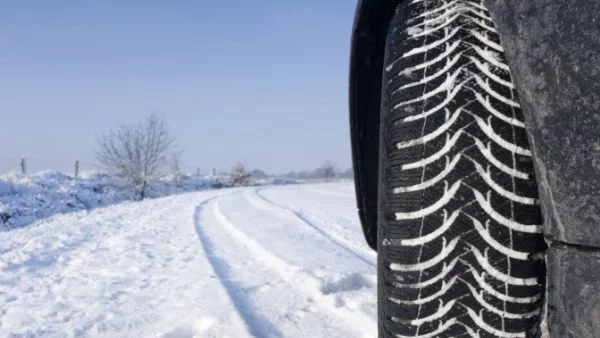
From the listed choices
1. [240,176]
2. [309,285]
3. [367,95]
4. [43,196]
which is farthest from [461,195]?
[240,176]

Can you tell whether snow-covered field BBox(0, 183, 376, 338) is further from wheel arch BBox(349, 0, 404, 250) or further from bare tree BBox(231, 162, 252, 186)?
bare tree BBox(231, 162, 252, 186)

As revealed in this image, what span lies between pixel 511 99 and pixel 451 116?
4.4 inches

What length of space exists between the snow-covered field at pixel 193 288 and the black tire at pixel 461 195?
117 cm

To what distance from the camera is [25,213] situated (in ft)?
51.2

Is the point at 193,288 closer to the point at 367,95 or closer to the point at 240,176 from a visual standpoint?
the point at 367,95

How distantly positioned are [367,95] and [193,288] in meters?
1.91

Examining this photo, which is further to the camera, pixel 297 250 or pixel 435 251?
pixel 297 250

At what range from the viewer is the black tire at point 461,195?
835 mm

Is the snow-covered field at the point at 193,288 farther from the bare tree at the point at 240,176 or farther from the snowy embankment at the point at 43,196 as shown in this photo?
the bare tree at the point at 240,176

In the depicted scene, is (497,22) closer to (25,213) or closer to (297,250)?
(297,250)

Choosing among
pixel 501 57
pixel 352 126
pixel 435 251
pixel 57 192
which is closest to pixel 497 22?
pixel 501 57

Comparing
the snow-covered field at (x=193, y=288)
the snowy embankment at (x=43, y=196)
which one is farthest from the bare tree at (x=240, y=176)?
the snow-covered field at (x=193, y=288)

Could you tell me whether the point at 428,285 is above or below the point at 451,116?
below

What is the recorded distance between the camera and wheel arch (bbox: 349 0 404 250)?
1.20m
